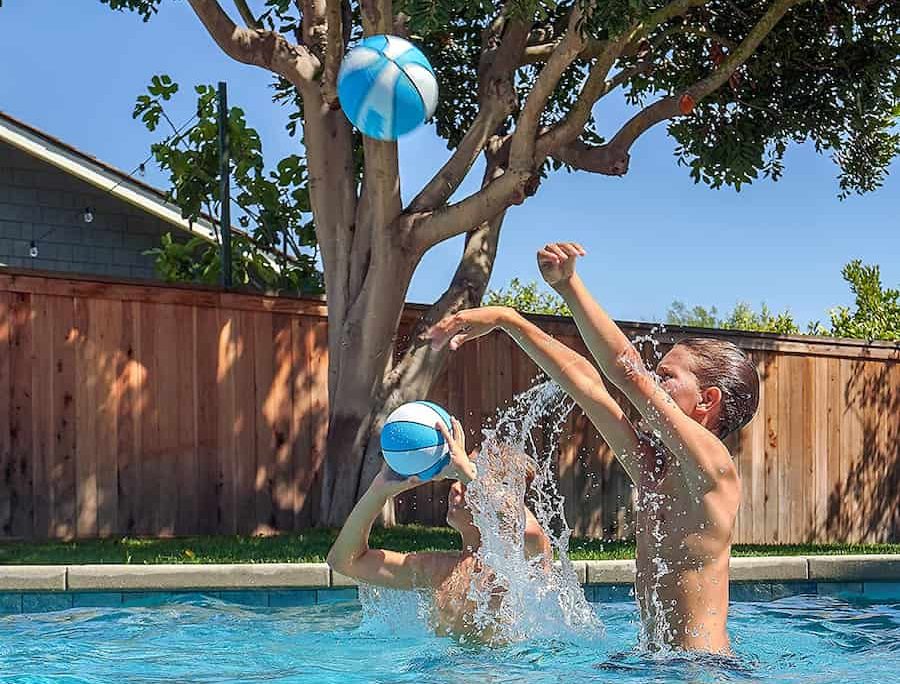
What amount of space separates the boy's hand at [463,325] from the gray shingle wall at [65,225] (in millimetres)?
10348

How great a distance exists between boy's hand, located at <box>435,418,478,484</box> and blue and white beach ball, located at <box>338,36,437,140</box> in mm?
2541

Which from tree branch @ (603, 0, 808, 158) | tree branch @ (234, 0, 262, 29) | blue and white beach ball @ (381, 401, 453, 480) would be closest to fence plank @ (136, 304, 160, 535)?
tree branch @ (234, 0, 262, 29)

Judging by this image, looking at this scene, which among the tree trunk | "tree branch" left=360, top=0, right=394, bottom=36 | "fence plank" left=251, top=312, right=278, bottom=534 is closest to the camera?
"tree branch" left=360, top=0, right=394, bottom=36

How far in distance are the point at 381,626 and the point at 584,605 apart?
0.88 m

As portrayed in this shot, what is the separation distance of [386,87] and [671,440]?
10.8 ft

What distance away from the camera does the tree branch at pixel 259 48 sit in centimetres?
901

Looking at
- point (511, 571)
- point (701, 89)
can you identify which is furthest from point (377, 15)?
point (511, 571)

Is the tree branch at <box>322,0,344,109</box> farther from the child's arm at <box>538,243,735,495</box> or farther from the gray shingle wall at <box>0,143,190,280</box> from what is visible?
the child's arm at <box>538,243,735,495</box>

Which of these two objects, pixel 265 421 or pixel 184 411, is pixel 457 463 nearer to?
pixel 184 411

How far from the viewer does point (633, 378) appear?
129 inches

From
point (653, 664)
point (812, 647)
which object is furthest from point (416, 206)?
point (653, 664)

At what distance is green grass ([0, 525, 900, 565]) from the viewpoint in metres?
7.61

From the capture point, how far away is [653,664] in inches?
151

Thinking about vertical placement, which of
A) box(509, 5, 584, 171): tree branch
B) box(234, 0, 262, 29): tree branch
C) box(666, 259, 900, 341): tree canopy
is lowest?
box(666, 259, 900, 341): tree canopy
